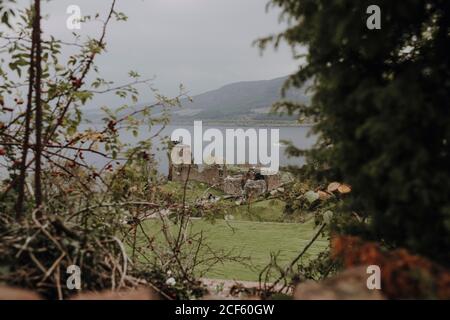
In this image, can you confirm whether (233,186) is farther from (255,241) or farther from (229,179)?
(255,241)

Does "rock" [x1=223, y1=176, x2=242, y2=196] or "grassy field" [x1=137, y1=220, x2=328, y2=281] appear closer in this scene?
"grassy field" [x1=137, y1=220, x2=328, y2=281]

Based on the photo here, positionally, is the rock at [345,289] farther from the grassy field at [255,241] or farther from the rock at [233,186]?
the rock at [233,186]

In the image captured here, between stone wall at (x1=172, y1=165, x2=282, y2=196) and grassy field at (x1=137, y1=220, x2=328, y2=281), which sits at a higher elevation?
stone wall at (x1=172, y1=165, x2=282, y2=196)

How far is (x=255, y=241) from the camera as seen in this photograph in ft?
29.5

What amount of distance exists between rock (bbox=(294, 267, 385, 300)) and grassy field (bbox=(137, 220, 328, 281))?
13.5 feet

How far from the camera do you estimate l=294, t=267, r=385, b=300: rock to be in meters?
2.81

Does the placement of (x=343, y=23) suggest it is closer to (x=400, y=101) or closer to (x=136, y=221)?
(x=400, y=101)

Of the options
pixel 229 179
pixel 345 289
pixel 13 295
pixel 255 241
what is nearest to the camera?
pixel 345 289

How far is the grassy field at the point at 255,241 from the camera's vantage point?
24.4 feet

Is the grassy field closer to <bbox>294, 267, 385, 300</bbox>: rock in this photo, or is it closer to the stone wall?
the stone wall

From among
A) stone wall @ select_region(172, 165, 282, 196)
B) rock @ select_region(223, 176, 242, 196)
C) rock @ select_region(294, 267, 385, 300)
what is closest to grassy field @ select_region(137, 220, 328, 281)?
stone wall @ select_region(172, 165, 282, 196)

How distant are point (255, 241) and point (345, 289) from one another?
6.19m

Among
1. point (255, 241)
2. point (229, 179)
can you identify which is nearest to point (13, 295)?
point (255, 241)

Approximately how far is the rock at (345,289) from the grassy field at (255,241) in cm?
411
